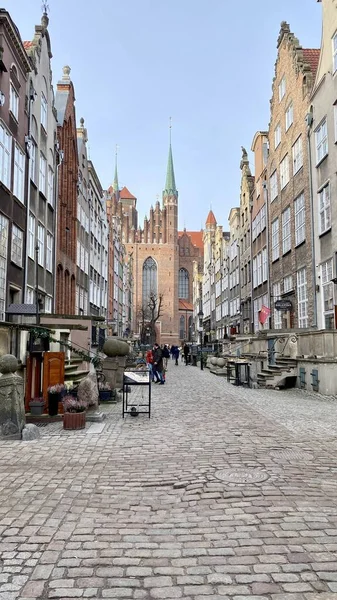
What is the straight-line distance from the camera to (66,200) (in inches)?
1158

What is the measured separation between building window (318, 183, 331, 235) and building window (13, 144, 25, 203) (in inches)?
485

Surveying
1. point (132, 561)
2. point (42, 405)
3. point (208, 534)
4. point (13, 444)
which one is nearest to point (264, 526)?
point (208, 534)

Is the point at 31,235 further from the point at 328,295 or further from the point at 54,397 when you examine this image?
the point at 328,295

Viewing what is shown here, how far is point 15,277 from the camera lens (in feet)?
62.0

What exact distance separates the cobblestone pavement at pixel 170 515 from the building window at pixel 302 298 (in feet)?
47.4

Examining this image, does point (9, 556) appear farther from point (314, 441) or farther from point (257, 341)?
point (257, 341)

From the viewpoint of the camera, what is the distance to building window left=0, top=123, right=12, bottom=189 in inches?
684

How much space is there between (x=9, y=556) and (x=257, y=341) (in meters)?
21.5

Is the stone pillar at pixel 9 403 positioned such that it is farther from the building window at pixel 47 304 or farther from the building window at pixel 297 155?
the building window at pixel 297 155

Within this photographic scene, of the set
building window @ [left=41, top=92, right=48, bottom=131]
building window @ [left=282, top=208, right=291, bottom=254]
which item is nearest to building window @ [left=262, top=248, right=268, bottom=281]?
building window @ [left=282, top=208, right=291, bottom=254]

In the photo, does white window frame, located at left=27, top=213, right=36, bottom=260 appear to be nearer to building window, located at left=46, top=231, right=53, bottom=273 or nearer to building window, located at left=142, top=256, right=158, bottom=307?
building window, located at left=46, top=231, right=53, bottom=273

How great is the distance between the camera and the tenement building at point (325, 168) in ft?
63.5

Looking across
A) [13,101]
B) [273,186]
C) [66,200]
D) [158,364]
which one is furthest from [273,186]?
[13,101]

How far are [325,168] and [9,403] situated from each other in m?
16.5
